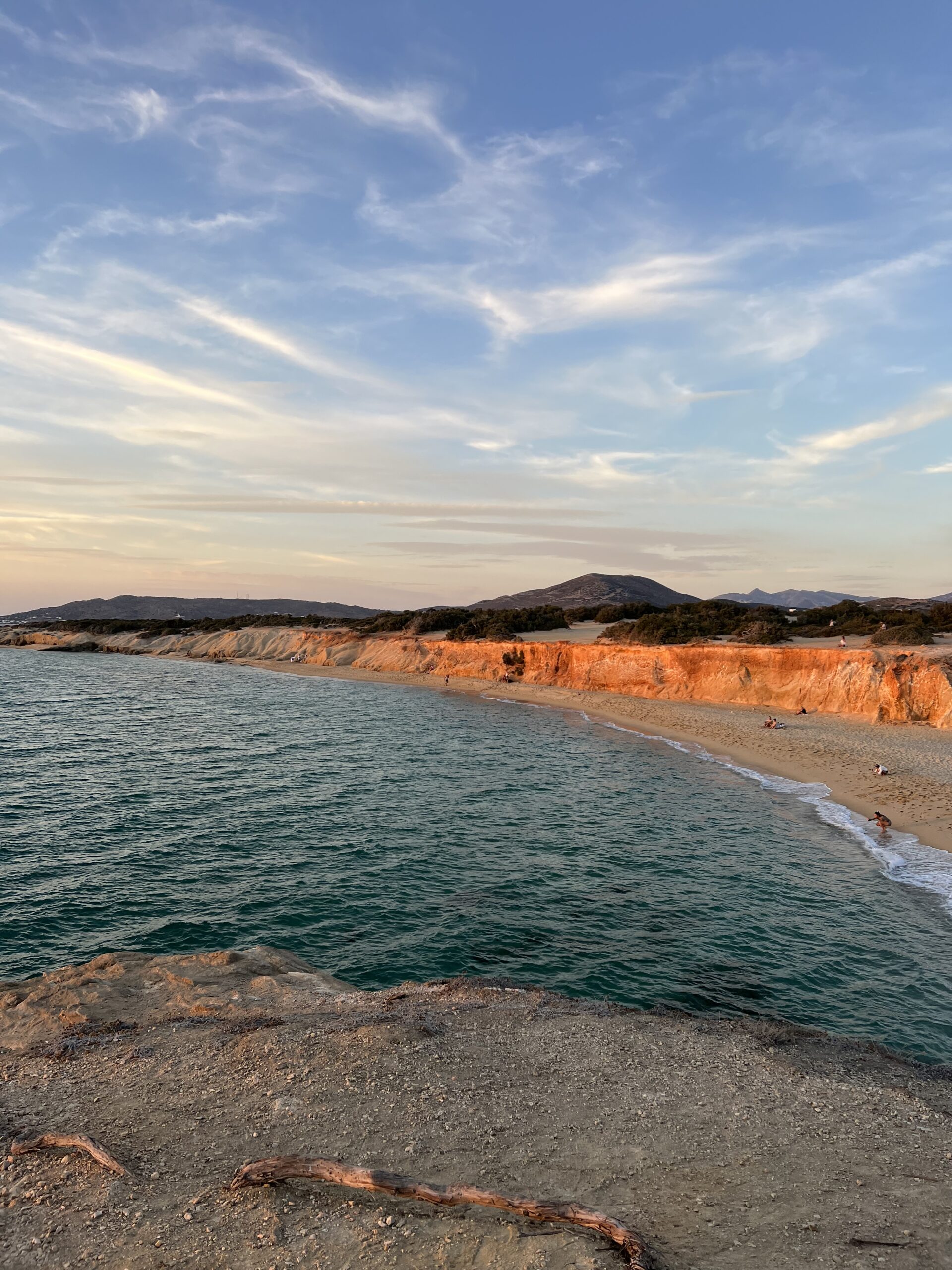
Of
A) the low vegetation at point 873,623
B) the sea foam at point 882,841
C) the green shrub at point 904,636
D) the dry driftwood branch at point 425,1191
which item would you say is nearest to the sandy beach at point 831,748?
the sea foam at point 882,841

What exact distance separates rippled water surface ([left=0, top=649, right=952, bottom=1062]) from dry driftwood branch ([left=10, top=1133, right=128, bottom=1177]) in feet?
21.3

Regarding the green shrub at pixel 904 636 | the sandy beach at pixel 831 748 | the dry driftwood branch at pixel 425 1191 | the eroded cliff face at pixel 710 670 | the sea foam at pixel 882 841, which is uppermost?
the green shrub at pixel 904 636

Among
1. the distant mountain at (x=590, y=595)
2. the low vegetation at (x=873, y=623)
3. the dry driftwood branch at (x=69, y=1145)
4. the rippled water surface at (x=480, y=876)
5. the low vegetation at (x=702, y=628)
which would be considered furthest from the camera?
the distant mountain at (x=590, y=595)

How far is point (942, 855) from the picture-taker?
68.4 feet

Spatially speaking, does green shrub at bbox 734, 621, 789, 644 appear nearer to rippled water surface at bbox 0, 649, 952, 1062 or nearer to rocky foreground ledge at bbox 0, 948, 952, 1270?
rippled water surface at bbox 0, 649, 952, 1062

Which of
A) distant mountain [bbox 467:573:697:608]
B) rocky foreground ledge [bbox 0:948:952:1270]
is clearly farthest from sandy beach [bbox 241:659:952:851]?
distant mountain [bbox 467:573:697:608]

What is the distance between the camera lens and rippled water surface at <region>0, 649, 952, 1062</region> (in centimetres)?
1391

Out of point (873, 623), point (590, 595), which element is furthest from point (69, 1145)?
point (590, 595)

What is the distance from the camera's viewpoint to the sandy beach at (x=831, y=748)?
25516 mm

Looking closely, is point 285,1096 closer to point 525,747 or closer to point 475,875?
point 475,875

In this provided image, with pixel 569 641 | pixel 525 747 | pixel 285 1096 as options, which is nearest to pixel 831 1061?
pixel 285 1096

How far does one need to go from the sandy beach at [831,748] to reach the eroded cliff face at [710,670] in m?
1.28

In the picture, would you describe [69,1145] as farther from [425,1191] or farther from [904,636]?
[904,636]

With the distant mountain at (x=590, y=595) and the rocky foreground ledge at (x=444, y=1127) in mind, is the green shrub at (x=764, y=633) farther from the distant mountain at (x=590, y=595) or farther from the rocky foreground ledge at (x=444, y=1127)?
the distant mountain at (x=590, y=595)
